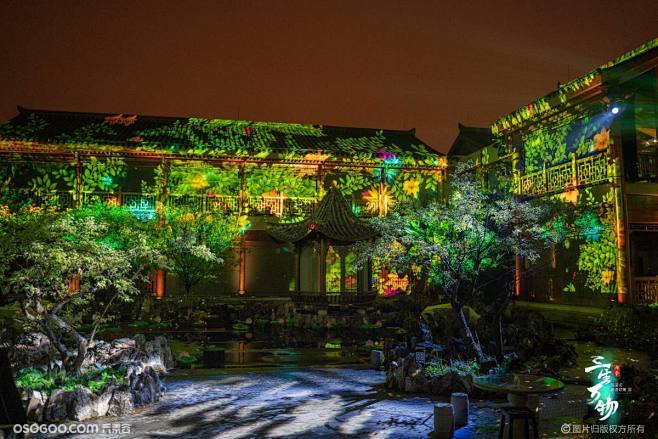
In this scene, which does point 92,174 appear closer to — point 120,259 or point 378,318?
point 378,318

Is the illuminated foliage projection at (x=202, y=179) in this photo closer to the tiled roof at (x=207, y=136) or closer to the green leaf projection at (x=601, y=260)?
the tiled roof at (x=207, y=136)

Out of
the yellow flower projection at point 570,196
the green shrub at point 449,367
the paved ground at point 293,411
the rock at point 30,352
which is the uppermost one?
the yellow flower projection at point 570,196

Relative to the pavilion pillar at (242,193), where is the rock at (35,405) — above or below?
below

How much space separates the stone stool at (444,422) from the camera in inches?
259

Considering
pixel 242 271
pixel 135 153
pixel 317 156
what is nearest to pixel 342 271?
pixel 242 271

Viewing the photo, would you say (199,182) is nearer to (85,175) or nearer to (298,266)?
(85,175)

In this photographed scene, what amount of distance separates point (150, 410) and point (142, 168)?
19264mm

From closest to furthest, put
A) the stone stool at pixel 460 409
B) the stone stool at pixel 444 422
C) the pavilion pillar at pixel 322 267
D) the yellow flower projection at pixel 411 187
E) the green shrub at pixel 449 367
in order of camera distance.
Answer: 1. the stone stool at pixel 444 422
2. the stone stool at pixel 460 409
3. the green shrub at pixel 449 367
4. the pavilion pillar at pixel 322 267
5. the yellow flower projection at pixel 411 187

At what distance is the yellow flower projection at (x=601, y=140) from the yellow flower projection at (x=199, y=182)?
16.5m

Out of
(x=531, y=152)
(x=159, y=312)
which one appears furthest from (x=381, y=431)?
(x=531, y=152)

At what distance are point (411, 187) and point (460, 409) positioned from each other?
2117 centimetres

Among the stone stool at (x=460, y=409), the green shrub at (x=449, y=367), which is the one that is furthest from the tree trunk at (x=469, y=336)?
the stone stool at (x=460, y=409)

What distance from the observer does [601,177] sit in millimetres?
16750

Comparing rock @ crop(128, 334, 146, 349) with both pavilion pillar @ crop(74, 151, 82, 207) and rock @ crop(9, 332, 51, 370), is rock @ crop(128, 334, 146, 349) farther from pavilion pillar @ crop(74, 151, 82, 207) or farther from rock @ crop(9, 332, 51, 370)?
pavilion pillar @ crop(74, 151, 82, 207)
